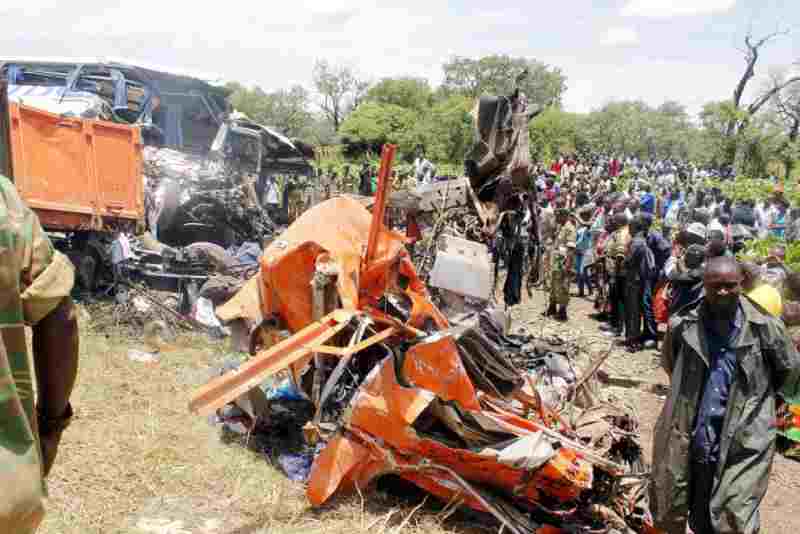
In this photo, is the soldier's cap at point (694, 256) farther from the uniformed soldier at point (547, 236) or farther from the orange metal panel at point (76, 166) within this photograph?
the orange metal panel at point (76, 166)

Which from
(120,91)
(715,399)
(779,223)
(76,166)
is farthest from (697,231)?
(120,91)

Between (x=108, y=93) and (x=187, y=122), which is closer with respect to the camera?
(x=108, y=93)

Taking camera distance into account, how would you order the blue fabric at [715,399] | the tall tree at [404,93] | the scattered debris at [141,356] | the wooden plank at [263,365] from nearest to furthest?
1. the blue fabric at [715,399]
2. the wooden plank at [263,365]
3. the scattered debris at [141,356]
4. the tall tree at [404,93]

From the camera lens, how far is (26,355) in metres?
1.44

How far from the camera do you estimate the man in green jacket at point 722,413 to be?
3094 mm

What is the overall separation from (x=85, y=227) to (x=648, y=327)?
677 centimetres

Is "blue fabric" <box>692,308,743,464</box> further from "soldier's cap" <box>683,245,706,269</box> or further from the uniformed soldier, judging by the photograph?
the uniformed soldier

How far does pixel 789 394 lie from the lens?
3209mm

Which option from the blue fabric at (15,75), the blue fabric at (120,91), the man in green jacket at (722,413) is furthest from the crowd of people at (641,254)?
the blue fabric at (15,75)

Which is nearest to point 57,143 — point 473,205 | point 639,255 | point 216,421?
point 216,421

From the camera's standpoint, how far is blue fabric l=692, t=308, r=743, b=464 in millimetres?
3195

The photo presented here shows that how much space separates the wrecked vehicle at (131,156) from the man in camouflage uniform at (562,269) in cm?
442

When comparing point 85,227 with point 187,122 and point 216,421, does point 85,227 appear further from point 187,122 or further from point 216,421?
point 187,122

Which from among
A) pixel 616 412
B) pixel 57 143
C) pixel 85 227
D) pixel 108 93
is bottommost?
pixel 616 412
